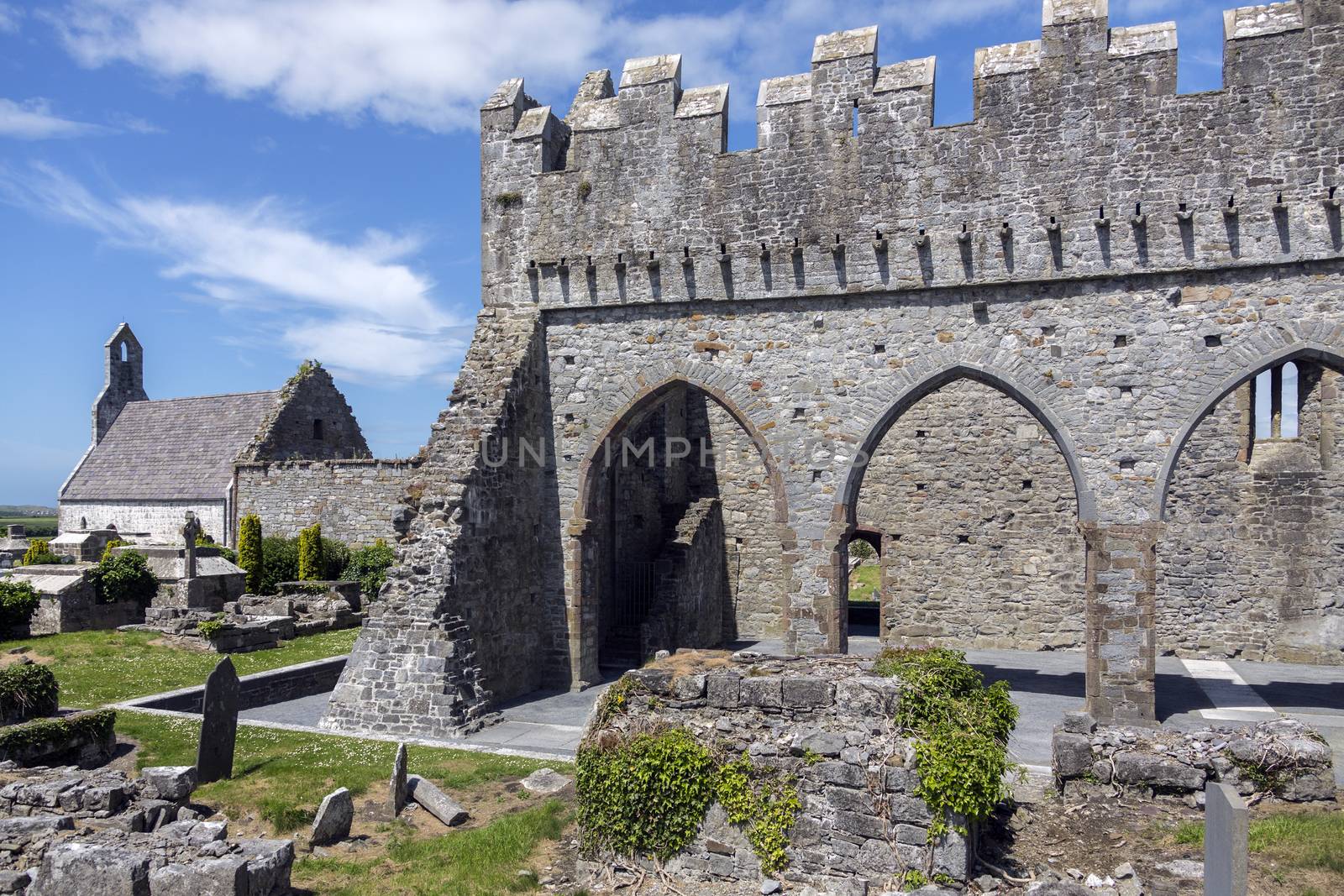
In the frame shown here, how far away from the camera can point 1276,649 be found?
16203 mm

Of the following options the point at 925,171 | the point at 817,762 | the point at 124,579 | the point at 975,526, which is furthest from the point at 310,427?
the point at 817,762

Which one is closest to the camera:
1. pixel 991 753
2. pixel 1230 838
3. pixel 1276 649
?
pixel 1230 838

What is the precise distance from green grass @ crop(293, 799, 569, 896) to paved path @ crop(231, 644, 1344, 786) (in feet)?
7.60

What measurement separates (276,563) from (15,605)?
618 centimetres

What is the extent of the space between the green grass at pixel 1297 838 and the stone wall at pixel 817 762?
2323 mm

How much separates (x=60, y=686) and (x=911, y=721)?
11.8m

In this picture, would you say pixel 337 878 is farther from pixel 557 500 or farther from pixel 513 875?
pixel 557 500

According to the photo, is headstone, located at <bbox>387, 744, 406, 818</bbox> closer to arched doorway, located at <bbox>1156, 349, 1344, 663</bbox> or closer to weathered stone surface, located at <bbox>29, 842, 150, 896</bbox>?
weathered stone surface, located at <bbox>29, 842, 150, 896</bbox>

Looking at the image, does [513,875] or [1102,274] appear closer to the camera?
[513,875]

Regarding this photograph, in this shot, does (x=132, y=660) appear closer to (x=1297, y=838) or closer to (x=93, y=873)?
(x=93, y=873)

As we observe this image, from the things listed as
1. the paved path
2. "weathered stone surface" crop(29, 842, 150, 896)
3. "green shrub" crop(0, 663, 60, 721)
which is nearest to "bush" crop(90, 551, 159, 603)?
the paved path

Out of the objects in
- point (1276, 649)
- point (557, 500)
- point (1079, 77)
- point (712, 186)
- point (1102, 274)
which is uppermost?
point (1079, 77)

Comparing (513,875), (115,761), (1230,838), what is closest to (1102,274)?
(1230,838)

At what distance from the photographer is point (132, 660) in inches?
605
